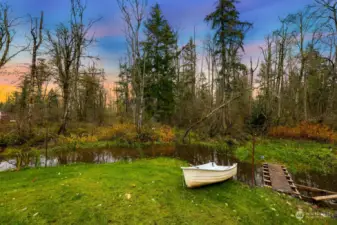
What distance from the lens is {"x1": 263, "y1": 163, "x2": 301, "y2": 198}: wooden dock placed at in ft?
21.0

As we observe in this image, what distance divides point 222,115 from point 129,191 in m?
12.9

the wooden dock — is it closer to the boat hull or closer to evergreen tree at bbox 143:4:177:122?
the boat hull

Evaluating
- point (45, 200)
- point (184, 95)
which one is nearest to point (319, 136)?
point (184, 95)

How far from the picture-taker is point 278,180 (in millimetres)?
7172

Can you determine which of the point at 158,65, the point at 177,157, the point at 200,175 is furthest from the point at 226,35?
the point at 200,175

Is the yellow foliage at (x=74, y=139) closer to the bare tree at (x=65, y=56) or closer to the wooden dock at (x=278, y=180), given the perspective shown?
the bare tree at (x=65, y=56)

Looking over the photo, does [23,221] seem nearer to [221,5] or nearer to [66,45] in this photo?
[66,45]

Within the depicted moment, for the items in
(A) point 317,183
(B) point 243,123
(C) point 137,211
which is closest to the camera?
(C) point 137,211

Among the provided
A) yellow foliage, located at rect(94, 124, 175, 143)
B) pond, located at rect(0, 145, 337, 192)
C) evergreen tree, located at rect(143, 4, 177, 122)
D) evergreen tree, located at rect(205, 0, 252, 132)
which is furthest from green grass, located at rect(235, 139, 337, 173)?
evergreen tree, located at rect(143, 4, 177, 122)

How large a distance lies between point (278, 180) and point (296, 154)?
436 centimetres

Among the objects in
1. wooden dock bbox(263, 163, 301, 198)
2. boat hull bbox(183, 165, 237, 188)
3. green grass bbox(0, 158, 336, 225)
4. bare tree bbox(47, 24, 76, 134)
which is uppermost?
bare tree bbox(47, 24, 76, 134)

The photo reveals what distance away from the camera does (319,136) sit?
1244cm

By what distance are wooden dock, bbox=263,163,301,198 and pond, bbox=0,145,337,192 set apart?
0.37m

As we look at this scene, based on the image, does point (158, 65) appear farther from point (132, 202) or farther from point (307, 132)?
point (132, 202)
